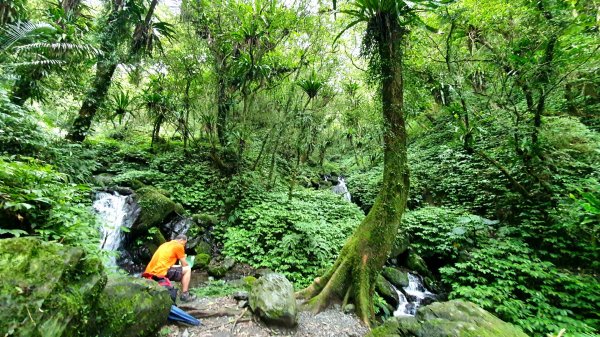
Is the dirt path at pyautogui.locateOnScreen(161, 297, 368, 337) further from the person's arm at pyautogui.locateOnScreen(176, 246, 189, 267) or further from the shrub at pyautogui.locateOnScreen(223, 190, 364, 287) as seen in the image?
the shrub at pyautogui.locateOnScreen(223, 190, 364, 287)

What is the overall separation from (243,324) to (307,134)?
19.2ft

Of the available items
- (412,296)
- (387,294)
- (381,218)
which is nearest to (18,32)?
(381,218)

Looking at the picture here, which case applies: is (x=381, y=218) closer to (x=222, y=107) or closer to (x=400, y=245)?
(x=400, y=245)

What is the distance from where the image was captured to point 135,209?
246 inches

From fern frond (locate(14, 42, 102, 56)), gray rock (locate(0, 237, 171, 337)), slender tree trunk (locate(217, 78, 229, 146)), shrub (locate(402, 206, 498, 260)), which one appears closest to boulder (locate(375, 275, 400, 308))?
shrub (locate(402, 206, 498, 260))

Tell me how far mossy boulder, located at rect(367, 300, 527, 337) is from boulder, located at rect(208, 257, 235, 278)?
12.3 feet

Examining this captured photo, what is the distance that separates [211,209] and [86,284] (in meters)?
5.65

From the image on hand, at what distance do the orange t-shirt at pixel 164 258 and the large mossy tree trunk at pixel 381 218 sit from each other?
2.21 metres

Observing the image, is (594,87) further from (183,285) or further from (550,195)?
(183,285)

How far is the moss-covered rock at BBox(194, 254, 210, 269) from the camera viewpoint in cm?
593

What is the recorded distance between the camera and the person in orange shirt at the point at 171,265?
13.1 ft

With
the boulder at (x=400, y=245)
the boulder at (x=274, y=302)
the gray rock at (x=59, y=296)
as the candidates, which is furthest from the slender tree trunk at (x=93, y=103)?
the boulder at (x=400, y=245)

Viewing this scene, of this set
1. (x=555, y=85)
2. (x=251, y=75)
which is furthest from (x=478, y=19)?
(x=251, y=75)

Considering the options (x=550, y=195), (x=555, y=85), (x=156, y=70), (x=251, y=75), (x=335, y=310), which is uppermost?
(x=156, y=70)
